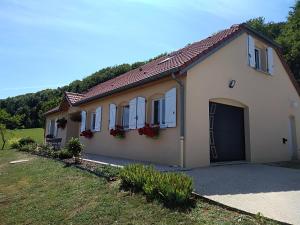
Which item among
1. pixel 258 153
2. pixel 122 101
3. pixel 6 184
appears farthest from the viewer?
pixel 122 101

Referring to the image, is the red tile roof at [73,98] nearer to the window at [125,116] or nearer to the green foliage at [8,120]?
the window at [125,116]

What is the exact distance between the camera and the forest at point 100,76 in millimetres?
25500

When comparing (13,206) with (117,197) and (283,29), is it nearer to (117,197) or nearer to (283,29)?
(117,197)

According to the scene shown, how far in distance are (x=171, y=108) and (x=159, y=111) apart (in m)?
1.20

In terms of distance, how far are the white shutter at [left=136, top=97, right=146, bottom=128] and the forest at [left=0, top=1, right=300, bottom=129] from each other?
700 inches

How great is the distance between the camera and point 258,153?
41.5 feet

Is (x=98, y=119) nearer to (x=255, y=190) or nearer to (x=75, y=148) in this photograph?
(x=75, y=148)

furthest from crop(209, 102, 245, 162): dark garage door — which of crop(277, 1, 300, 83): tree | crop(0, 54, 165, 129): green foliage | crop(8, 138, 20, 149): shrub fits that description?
crop(0, 54, 165, 129): green foliage

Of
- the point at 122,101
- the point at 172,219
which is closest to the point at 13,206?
the point at 172,219

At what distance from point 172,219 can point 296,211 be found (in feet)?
6.87

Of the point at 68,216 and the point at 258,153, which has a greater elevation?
the point at 258,153

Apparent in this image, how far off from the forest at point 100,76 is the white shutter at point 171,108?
18.4m

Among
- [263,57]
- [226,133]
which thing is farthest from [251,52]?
[226,133]

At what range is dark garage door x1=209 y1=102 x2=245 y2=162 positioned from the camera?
37.3 feet
